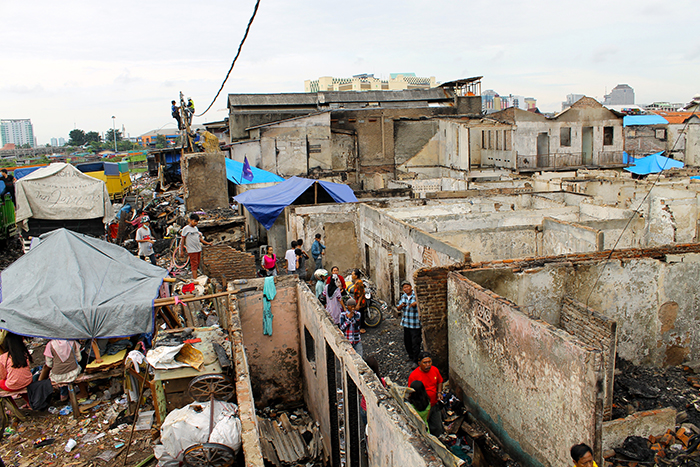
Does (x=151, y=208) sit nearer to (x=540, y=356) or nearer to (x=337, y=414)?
(x=337, y=414)

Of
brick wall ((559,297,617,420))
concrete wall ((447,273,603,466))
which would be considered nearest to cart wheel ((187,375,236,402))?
concrete wall ((447,273,603,466))

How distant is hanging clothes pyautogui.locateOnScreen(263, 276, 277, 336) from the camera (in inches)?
310

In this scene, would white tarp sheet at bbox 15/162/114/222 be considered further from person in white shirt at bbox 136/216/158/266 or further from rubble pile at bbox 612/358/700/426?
rubble pile at bbox 612/358/700/426

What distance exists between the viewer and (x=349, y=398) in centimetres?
549

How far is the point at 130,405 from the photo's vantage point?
7219 millimetres

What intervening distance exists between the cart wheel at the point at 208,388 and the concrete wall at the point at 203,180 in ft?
28.9

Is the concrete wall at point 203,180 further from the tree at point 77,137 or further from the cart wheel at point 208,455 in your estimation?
the tree at point 77,137

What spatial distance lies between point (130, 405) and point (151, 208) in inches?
533

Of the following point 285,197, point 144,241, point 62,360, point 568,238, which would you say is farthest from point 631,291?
point 144,241

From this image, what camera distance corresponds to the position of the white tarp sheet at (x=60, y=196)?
13.4 m

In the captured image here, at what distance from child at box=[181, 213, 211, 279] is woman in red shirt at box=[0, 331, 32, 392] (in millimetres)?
4414

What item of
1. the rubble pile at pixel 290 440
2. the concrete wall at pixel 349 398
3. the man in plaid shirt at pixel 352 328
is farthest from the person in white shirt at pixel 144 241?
the man in plaid shirt at pixel 352 328

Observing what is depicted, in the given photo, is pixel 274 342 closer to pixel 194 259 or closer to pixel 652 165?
pixel 194 259

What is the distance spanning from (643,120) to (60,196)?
107ft
